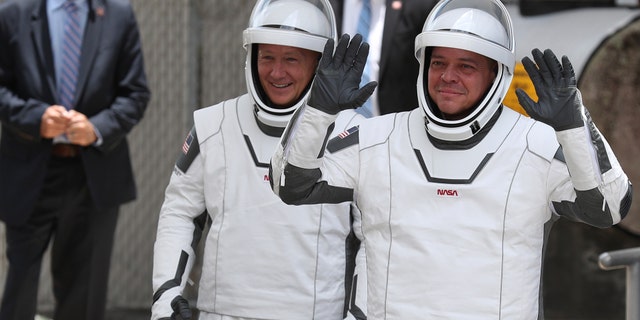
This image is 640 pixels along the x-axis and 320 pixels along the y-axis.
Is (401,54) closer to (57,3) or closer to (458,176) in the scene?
(57,3)

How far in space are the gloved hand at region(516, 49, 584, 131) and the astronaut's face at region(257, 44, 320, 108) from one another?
102 cm

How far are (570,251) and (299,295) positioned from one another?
10.4 feet

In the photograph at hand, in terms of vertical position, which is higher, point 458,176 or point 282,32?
point 282,32

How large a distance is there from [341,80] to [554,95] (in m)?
0.61

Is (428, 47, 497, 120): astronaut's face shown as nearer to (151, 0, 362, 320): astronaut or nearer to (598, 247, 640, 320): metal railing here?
(151, 0, 362, 320): astronaut

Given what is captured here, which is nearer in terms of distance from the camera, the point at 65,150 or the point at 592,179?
the point at 592,179

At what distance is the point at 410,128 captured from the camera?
13.1ft

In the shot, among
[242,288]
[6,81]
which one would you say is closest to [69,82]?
[6,81]

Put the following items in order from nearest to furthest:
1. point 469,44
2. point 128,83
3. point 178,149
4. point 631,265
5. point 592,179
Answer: point 592,179 → point 469,44 → point 631,265 → point 128,83 → point 178,149

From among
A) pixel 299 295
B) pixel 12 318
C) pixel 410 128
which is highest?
pixel 410 128

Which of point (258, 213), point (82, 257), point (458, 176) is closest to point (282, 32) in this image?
point (258, 213)

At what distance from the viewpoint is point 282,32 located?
4.39 meters

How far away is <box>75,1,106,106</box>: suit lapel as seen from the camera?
19.2ft

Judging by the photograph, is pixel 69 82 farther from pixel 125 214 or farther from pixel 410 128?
pixel 410 128
